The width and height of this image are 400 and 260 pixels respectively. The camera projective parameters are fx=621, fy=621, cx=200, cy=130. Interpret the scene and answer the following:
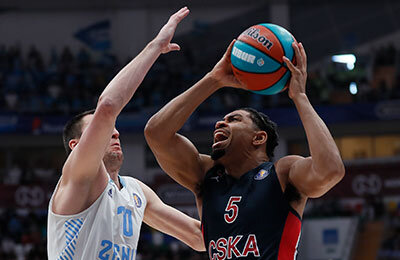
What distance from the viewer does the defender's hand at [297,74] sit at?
12.4ft

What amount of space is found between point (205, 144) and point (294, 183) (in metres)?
17.3

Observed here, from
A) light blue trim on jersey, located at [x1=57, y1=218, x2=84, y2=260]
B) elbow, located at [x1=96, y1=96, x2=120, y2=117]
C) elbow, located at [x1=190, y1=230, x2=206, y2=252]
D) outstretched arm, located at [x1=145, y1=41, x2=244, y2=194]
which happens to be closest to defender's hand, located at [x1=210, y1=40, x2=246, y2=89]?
outstretched arm, located at [x1=145, y1=41, x2=244, y2=194]

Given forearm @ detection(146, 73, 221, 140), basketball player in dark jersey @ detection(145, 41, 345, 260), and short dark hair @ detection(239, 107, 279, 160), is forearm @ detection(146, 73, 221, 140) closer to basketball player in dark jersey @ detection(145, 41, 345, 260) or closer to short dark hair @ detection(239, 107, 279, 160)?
basketball player in dark jersey @ detection(145, 41, 345, 260)

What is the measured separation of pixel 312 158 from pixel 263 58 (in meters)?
0.80

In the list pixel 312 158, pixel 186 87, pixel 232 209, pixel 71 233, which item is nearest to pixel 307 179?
pixel 312 158

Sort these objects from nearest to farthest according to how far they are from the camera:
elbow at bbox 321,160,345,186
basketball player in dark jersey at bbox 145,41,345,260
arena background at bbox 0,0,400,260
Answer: elbow at bbox 321,160,345,186, basketball player in dark jersey at bbox 145,41,345,260, arena background at bbox 0,0,400,260

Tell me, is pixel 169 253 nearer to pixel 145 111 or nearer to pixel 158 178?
pixel 158 178

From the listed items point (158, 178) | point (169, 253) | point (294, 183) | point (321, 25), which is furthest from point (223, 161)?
point (321, 25)

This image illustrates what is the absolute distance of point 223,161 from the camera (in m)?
4.15

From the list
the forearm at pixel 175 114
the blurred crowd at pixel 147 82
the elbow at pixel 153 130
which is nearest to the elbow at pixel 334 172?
the forearm at pixel 175 114

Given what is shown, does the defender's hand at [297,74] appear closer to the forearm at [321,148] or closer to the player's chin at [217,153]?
the forearm at [321,148]

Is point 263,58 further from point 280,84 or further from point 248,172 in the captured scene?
point 248,172

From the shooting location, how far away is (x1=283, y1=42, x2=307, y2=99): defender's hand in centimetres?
377

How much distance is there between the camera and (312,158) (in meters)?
3.53
